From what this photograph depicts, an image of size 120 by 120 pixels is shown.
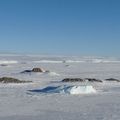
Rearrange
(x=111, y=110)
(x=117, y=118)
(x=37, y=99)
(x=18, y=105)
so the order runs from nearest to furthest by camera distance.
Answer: (x=117, y=118) < (x=111, y=110) < (x=18, y=105) < (x=37, y=99)

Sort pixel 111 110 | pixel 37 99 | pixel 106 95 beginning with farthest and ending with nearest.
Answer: pixel 106 95
pixel 37 99
pixel 111 110

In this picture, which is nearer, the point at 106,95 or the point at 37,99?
the point at 37,99

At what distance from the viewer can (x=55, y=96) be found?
22.2 metres

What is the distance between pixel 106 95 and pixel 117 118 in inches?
311

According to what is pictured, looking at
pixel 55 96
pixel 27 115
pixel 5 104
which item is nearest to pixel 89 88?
pixel 55 96

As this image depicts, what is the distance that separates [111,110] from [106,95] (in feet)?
18.9

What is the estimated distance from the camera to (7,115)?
52.8ft

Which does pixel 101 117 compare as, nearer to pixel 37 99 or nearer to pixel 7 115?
pixel 7 115

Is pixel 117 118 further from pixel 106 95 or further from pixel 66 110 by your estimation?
pixel 106 95

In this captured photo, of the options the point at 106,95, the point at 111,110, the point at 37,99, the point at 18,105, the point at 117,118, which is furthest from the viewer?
the point at 106,95

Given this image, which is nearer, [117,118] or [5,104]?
[117,118]

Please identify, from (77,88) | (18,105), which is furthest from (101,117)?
(77,88)

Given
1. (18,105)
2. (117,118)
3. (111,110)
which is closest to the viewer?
(117,118)

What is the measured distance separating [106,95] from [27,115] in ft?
26.3
